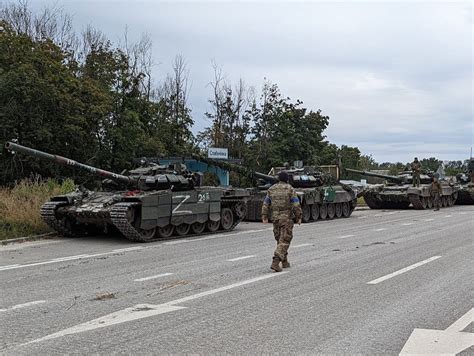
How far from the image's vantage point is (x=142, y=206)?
14.1 metres

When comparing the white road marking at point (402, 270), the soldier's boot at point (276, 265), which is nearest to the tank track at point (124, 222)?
the soldier's boot at point (276, 265)

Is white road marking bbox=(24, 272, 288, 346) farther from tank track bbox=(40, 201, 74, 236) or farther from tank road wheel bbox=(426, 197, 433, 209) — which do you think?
tank road wheel bbox=(426, 197, 433, 209)

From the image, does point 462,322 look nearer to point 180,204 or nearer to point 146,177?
point 180,204

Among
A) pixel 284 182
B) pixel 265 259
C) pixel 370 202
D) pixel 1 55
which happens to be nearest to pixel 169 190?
pixel 265 259

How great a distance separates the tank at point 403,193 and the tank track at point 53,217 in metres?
17.7

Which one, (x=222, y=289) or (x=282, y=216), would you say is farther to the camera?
(x=282, y=216)

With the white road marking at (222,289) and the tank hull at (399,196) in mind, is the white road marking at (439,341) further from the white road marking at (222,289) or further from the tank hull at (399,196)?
the tank hull at (399,196)

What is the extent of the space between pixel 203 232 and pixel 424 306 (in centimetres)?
1041

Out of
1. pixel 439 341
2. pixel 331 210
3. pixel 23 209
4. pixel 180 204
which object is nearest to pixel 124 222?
pixel 180 204

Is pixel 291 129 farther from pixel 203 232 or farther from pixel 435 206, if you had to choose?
pixel 203 232

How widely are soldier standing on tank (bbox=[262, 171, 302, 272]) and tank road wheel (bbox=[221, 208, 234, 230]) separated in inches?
302

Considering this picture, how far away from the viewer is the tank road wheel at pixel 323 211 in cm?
2277

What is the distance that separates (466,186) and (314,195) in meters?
15.2

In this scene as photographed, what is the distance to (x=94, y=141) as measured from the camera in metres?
26.6
